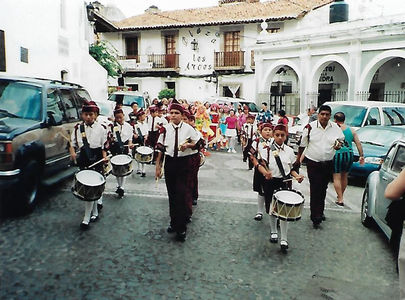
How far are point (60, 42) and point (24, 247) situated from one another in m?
13.7

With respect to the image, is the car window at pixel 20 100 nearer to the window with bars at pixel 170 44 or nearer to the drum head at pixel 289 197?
the drum head at pixel 289 197

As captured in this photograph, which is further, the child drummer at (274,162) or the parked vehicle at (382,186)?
the child drummer at (274,162)

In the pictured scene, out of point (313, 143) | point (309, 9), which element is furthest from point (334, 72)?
point (313, 143)

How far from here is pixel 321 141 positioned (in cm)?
713

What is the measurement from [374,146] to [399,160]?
4667mm

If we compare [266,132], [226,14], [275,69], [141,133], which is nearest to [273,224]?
[266,132]

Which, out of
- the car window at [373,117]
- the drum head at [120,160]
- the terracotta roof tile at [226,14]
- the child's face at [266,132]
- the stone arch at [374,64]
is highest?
the terracotta roof tile at [226,14]

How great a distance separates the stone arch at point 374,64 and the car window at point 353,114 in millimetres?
6499

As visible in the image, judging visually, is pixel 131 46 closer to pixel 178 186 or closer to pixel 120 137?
pixel 120 137

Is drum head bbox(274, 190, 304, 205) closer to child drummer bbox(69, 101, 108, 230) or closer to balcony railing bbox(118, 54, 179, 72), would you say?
child drummer bbox(69, 101, 108, 230)

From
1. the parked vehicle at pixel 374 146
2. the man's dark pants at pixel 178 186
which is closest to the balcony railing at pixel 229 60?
the parked vehicle at pixel 374 146

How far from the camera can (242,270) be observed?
5.17 meters

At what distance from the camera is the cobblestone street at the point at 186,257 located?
4.62m

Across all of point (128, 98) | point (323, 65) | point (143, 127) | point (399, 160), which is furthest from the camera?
point (323, 65)
